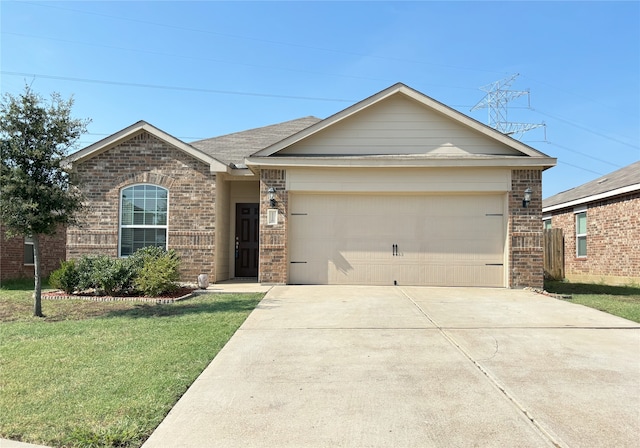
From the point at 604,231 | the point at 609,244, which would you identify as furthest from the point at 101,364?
the point at 604,231

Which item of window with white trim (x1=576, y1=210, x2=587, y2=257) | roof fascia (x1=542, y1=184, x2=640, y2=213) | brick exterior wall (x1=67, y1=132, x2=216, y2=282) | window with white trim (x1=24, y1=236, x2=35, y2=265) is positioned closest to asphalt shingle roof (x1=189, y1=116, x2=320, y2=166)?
brick exterior wall (x1=67, y1=132, x2=216, y2=282)

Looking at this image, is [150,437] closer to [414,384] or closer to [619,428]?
[414,384]

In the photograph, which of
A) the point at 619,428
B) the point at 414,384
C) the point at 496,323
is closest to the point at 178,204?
the point at 496,323

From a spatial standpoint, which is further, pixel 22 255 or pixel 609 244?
pixel 609 244

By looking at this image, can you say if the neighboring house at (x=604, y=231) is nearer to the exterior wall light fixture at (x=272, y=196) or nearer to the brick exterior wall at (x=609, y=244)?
the brick exterior wall at (x=609, y=244)

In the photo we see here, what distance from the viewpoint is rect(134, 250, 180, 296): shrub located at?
952 centimetres

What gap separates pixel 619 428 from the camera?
141 inches

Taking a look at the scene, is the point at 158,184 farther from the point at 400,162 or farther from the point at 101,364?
the point at 101,364

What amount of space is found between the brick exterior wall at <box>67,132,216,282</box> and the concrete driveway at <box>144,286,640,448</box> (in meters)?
4.92

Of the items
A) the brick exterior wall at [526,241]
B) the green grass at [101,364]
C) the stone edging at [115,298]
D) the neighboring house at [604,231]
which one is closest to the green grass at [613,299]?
the brick exterior wall at [526,241]

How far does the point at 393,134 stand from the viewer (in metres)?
12.0

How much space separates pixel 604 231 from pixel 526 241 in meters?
5.78

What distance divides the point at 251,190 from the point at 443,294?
6555 millimetres

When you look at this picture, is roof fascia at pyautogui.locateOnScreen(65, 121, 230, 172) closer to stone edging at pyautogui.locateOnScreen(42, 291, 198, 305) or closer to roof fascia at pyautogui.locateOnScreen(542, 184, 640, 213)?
stone edging at pyautogui.locateOnScreen(42, 291, 198, 305)
